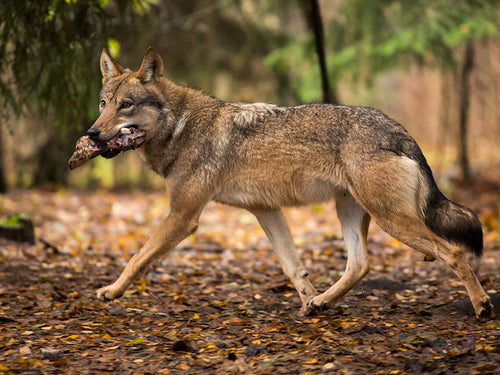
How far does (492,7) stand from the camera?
35.4 ft

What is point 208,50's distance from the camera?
13812 mm

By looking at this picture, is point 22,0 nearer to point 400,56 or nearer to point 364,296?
point 364,296

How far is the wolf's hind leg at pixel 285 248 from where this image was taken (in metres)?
5.50

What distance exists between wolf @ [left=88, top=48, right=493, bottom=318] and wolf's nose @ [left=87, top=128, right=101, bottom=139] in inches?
0.7

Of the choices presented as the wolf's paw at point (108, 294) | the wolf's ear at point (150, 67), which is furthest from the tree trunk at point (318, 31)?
the wolf's paw at point (108, 294)

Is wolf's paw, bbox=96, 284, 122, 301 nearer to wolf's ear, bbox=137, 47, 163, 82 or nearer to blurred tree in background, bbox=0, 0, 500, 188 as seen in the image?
wolf's ear, bbox=137, 47, 163, 82

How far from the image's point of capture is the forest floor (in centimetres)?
→ 388

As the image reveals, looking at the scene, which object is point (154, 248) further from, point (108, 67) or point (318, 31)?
point (318, 31)

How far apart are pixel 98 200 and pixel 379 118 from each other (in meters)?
8.53

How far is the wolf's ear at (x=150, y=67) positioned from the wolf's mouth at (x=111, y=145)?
53 centimetres

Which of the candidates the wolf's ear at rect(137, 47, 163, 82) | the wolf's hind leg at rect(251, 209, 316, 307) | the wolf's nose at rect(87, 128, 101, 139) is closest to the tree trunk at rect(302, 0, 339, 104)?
the wolf's ear at rect(137, 47, 163, 82)

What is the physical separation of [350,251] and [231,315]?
4.12 ft

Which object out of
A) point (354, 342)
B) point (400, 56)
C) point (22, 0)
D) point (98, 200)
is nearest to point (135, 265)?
point (354, 342)

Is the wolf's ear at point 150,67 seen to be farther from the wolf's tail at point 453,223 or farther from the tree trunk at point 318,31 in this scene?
the tree trunk at point 318,31
